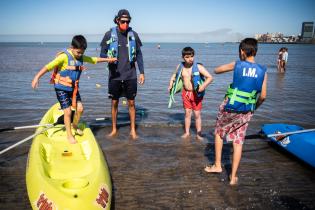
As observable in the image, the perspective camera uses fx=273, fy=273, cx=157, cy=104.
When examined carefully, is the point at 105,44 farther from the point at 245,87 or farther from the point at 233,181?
the point at 233,181

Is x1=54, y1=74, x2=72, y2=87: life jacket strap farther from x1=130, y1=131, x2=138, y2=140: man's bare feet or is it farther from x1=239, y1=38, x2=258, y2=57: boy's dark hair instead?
x1=239, y1=38, x2=258, y2=57: boy's dark hair

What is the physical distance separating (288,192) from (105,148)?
12.9 ft

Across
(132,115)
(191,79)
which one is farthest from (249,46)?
(132,115)

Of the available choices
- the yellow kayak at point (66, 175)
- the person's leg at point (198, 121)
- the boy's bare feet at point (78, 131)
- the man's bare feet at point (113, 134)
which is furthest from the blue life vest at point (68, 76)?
the person's leg at point (198, 121)

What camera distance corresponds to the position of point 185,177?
5.08 meters

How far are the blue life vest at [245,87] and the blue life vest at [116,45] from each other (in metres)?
2.98

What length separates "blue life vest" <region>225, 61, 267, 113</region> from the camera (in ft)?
13.8

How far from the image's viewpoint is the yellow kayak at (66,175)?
340 cm

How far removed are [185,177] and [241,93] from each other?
1.88 m

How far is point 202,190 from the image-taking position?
15.1 feet

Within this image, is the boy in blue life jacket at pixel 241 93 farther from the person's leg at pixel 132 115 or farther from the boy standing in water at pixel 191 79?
the person's leg at pixel 132 115

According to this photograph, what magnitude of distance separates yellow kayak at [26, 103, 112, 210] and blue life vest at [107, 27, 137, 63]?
1941mm

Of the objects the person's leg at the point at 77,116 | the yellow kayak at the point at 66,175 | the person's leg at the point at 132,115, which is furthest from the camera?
the person's leg at the point at 132,115

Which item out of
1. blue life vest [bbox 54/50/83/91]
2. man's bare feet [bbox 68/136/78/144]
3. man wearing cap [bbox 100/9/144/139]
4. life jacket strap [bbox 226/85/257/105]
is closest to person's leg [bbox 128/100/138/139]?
man wearing cap [bbox 100/9/144/139]
